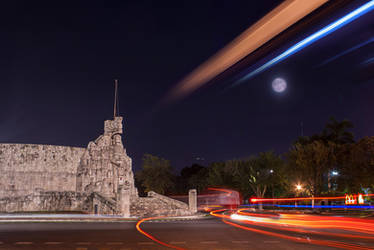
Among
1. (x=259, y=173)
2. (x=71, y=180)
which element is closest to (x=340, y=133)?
(x=259, y=173)

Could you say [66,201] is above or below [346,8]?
below

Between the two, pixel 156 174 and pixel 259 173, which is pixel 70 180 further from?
pixel 156 174

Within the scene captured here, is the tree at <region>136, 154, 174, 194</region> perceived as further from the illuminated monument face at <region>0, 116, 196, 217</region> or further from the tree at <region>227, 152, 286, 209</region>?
the illuminated monument face at <region>0, 116, 196, 217</region>

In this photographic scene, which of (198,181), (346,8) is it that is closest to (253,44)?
(346,8)

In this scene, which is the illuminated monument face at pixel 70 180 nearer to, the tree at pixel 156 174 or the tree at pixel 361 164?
the tree at pixel 361 164

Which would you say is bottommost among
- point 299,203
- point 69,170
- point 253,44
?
point 299,203

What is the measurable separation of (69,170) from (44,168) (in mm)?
3098

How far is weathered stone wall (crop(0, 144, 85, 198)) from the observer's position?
42.4 metres

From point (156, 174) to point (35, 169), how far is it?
136ft

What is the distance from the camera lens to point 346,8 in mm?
12938

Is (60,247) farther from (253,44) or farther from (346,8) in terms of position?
(346,8)

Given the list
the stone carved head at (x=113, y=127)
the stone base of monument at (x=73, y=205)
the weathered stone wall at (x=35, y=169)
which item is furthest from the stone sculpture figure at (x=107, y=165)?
the stone base of monument at (x=73, y=205)

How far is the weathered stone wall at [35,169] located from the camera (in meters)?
42.4

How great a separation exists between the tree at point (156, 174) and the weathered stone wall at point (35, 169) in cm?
3759
